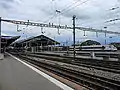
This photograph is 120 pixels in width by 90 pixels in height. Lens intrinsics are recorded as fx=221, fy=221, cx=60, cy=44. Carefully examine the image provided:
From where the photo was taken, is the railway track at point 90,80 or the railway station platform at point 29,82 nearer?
the railway station platform at point 29,82

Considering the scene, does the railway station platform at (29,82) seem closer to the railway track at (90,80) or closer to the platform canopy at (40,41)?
the railway track at (90,80)

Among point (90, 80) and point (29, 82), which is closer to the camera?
point (29, 82)

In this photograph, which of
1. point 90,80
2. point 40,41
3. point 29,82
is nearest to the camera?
point 29,82

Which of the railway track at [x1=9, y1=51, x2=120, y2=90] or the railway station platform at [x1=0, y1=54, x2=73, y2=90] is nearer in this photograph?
the railway station platform at [x1=0, y1=54, x2=73, y2=90]

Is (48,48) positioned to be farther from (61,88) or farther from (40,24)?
(61,88)

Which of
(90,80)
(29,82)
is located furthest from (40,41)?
(29,82)

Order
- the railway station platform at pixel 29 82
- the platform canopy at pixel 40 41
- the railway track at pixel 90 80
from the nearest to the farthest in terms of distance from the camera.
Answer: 1. the railway station platform at pixel 29 82
2. the railway track at pixel 90 80
3. the platform canopy at pixel 40 41

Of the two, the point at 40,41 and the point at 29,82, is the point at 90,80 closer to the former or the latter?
the point at 29,82

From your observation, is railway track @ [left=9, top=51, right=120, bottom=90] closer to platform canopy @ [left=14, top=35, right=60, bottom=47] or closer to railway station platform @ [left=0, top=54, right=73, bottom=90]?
railway station platform @ [left=0, top=54, right=73, bottom=90]

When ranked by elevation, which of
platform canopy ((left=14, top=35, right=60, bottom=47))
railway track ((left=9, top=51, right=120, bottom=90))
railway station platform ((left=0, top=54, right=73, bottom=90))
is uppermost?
platform canopy ((left=14, top=35, right=60, bottom=47))

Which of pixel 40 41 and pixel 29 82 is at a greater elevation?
pixel 40 41

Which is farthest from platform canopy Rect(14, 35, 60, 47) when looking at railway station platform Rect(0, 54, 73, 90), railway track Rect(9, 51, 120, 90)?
railway station platform Rect(0, 54, 73, 90)

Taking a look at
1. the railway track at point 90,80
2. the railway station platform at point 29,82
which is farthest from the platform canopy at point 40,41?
the railway station platform at point 29,82

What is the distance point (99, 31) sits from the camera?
62.2 meters
